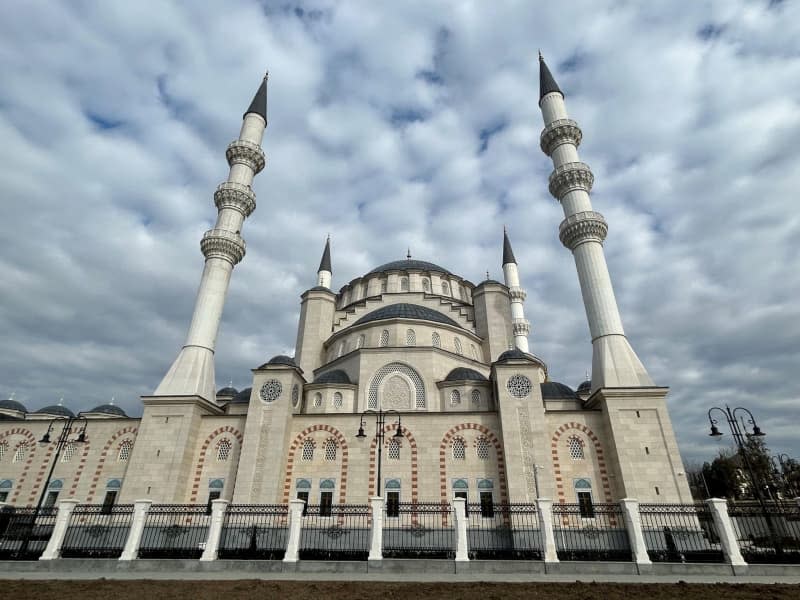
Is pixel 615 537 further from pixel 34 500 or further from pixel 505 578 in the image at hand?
pixel 34 500

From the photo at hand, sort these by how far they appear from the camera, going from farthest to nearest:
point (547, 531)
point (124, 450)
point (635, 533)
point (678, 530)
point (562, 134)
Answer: point (562, 134) < point (124, 450) < point (678, 530) < point (547, 531) < point (635, 533)

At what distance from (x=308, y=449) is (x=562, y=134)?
22910 mm

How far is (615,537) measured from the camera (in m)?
16.5

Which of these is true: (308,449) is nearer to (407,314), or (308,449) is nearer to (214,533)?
(214,533)

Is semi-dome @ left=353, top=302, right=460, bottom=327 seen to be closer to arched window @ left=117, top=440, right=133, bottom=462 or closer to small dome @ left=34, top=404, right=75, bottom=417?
arched window @ left=117, top=440, right=133, bottom=462

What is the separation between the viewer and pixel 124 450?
21.4 m

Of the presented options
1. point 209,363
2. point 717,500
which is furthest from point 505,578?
point 209,363

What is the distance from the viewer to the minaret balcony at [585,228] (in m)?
23.4

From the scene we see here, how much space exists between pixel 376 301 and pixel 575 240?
46.1ft

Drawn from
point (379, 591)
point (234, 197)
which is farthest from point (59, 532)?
point (234, 197)

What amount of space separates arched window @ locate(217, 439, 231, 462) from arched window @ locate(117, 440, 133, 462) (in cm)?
478

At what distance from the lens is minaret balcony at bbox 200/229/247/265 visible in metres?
25.2

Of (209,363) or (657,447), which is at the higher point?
(209,363)

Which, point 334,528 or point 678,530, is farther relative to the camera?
point 678,530
